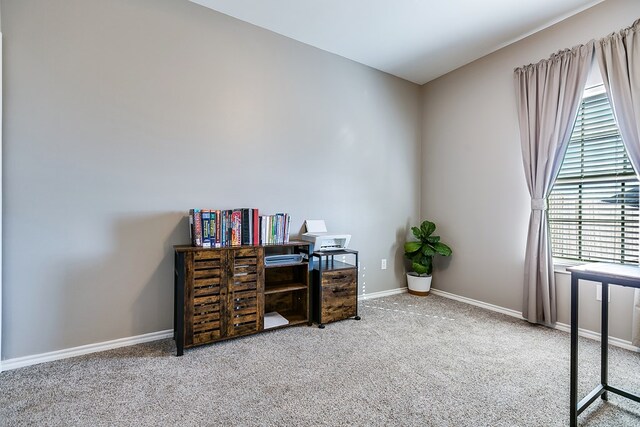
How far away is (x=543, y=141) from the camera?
267 centimetres

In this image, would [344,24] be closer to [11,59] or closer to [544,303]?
[11,59]

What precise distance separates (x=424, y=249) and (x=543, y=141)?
156cm

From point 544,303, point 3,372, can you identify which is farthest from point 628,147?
point 3,372

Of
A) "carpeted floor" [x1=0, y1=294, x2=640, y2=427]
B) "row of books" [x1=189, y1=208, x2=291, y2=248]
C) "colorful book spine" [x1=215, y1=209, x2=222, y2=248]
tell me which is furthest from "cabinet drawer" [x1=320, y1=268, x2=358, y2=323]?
"colorful book spine" [x1=215, y1=209, x2=222, y2=248]

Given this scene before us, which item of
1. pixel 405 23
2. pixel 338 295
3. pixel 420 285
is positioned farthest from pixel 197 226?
pixel 420 285

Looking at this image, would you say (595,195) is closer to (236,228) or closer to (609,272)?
(609,272)

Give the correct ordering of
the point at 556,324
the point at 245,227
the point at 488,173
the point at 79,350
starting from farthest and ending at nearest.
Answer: the point at 488,173, the point at 556,324, the point at 245,227, the point at 79,350

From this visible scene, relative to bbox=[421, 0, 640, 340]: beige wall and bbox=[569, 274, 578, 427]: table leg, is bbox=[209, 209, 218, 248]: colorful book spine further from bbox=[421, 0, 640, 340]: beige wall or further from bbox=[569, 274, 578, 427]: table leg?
bbox=[421, 0, 640, 340]: beige wall

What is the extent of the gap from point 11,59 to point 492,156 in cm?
401

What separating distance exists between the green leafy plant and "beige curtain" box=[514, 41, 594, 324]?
35.6 inches

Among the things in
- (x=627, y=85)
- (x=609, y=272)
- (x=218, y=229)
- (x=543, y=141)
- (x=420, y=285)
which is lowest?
(x=420, y=285)

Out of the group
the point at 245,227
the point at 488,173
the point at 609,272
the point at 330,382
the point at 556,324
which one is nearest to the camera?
the point at 609,272

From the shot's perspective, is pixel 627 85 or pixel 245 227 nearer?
pixel 627 85

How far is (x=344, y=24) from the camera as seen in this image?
2695 mm
